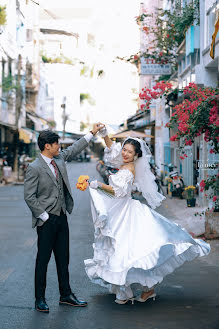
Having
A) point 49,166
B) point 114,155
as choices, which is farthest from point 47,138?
point 114,155

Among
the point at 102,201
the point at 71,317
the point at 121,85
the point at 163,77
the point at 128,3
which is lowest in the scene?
the point at 71,317

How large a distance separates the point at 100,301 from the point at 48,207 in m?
1.23

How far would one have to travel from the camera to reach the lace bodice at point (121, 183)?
5.82 metres

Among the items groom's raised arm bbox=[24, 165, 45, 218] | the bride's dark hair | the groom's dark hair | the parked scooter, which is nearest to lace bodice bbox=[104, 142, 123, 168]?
the bride's dark hair

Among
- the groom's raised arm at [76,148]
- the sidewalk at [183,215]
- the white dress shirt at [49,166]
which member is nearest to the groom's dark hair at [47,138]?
the white dress shirt at [49,166]

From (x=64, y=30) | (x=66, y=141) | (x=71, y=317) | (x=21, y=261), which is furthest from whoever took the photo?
(x=64, y=30)

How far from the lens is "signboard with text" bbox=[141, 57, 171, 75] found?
23.0 m

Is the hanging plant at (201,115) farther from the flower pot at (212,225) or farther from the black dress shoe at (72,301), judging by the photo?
the black dress shoe at (72,301)

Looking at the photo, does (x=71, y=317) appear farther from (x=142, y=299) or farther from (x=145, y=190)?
(x=145, y=190)

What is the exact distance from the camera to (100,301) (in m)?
5.89

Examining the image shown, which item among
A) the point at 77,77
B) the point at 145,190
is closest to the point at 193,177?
the point at 145,190

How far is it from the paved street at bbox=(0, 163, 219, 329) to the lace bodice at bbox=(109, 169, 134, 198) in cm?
120

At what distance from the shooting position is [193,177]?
20500mm

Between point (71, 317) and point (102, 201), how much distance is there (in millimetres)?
1296
